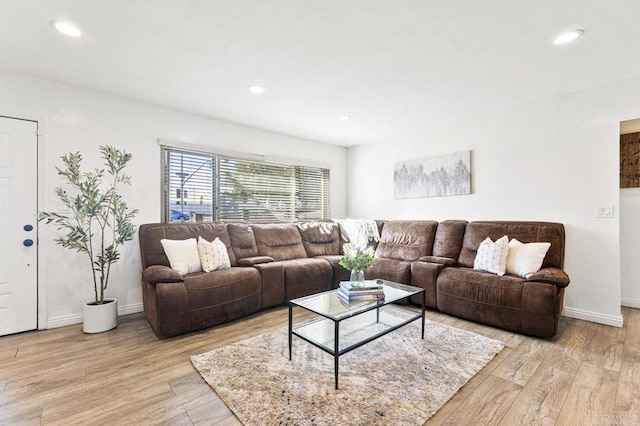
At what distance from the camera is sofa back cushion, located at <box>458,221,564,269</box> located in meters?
3.09

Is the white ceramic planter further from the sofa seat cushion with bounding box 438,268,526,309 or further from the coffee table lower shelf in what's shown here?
the sofa seat cushion with bounding box 438,268,526,309

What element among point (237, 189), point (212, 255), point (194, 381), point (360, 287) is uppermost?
point (237, 189)

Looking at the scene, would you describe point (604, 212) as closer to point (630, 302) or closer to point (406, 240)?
point (630, 302)

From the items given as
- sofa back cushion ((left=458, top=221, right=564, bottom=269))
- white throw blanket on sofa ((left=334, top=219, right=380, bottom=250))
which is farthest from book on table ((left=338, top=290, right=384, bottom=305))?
white throw blanket on sofa ((left=334, top=219, right=380, bottom=250))

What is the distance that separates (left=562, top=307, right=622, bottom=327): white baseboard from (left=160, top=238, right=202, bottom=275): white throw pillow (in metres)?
4.06

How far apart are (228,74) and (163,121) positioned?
1.36 meters

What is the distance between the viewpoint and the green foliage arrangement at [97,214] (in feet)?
9.46

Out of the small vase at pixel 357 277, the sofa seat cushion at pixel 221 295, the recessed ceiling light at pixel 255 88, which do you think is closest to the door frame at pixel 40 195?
the sofa seat cushion at pixel 221 295

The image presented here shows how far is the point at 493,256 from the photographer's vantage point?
10.3ft

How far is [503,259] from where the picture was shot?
10.2ft

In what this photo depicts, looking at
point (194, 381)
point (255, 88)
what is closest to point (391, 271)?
point (194, 381)

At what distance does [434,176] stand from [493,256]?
5.28ft

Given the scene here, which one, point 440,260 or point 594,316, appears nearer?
point 594,316

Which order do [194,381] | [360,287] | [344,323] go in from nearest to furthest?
[194,381] → [360,287] → [344,323]
